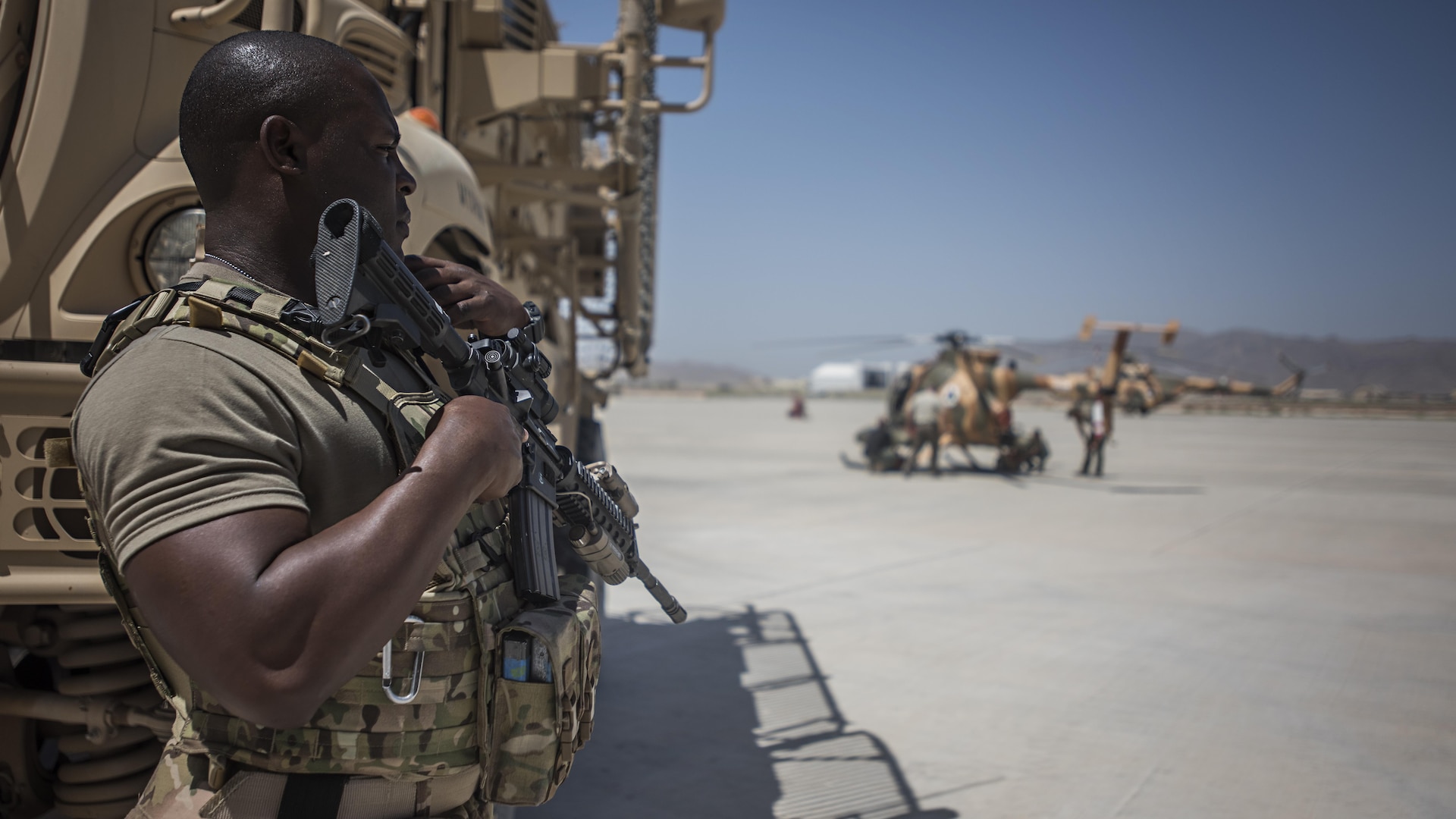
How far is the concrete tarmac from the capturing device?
378 centimetres

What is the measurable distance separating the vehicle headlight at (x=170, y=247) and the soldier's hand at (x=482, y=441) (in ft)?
5.05

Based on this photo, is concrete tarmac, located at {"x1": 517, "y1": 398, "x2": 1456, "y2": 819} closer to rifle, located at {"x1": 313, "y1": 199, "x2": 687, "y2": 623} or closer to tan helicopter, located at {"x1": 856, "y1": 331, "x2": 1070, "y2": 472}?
rifle, located at {"x1": 313, "y1": 199, "x2": 687, "y2": 623}

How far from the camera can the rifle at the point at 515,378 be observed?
1.27m

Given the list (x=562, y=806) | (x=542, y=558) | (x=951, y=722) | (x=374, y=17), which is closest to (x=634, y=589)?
(x=951, y=722)

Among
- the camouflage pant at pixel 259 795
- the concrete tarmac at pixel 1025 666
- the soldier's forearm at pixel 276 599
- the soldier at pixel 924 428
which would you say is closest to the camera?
the soldier's forearm at pixel 276 599

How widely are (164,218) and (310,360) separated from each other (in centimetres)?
157

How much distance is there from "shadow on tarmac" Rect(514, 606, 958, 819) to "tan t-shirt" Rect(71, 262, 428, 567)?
255 centimetres

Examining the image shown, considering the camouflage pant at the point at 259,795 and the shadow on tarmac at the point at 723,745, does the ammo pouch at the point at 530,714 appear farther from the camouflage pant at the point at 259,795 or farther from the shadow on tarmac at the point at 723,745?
the shadow on tarmac at the point at 723,745

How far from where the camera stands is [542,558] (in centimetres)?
169

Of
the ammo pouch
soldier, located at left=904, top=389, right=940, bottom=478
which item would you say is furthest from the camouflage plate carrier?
soldier, located at left=904, top=389, right=940, bottom=478

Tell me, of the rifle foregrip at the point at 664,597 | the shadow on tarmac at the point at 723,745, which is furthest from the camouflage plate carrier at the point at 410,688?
the shadow on tarmac at the point at 723,745

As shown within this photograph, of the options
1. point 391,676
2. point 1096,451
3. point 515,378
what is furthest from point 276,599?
point 1096,451

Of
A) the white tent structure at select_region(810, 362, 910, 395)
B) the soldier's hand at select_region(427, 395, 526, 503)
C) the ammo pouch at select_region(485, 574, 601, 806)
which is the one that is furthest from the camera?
the white tent structure at select_region(810, 362, 910, 395)

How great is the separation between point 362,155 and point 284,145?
101 mm
